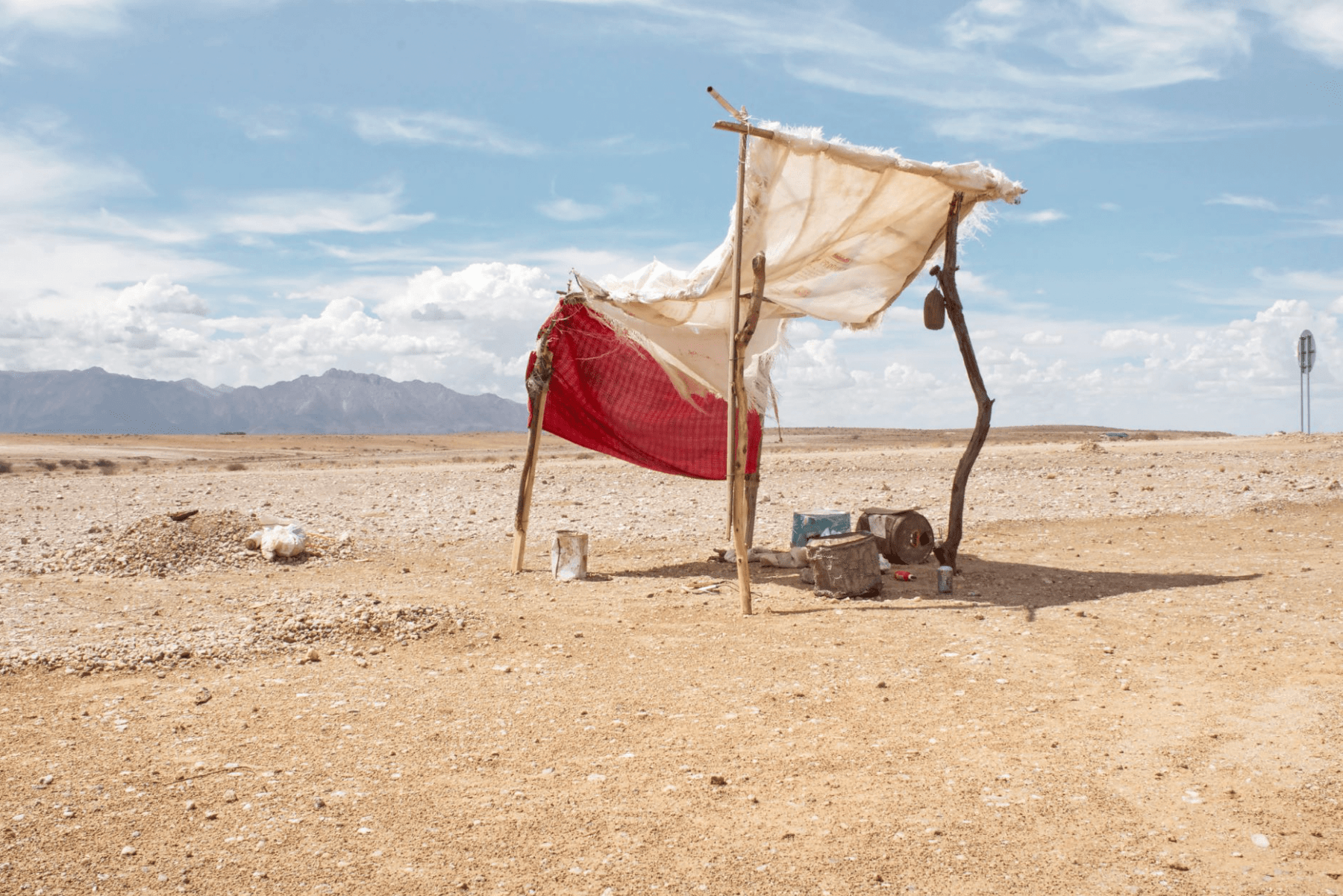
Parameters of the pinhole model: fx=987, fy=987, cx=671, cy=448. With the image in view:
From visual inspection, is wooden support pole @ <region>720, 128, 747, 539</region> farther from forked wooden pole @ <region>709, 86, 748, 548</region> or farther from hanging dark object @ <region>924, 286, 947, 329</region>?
hanging dark object @ <region>924, 286, 947, 329</region>

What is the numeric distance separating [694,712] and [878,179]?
522 cm

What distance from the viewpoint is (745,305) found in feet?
29.3

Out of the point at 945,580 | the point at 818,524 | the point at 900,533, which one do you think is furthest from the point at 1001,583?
Result: the point at 818,524

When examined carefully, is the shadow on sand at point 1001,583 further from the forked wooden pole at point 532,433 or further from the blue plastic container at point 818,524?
the forked wooden pole at point 532,433

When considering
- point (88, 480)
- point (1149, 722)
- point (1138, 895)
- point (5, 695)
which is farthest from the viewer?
point (88, 480)

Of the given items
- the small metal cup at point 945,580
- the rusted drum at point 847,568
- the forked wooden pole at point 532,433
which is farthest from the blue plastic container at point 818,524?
the forked wooden pole at point 532,433

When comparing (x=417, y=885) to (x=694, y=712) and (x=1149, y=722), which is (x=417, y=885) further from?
(x=1149, y=722)

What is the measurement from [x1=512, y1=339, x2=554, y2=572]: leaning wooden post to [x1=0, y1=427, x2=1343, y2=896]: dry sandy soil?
1.31ft

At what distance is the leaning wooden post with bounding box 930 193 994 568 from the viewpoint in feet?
30.4

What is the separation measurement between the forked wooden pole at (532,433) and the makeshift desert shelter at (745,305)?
0.06ft

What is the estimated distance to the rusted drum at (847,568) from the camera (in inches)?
331

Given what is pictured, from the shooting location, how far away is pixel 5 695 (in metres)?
5.73

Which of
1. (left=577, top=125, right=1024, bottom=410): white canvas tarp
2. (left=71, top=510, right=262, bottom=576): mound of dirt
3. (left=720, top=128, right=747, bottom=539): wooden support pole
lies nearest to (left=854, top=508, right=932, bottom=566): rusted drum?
(left=577, top=125, right=1024, bottom=410): white canvas tarp

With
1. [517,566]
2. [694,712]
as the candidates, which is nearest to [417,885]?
[694,712]
